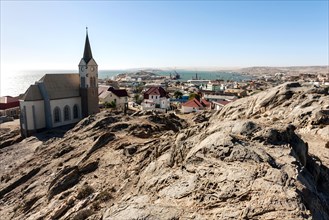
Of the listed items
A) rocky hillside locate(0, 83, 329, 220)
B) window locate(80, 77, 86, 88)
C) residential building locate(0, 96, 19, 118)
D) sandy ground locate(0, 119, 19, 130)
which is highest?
window locate(80, 77, 86, 88)

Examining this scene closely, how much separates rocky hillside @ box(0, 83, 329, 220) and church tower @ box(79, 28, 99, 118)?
23456 millimetres

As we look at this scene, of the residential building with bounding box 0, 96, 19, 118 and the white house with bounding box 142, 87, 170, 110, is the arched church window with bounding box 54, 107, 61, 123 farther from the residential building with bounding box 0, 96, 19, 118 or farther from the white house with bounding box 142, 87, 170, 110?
the residential building with bounding box 0, 96, 19, 118

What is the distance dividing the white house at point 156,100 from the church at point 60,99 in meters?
14.9

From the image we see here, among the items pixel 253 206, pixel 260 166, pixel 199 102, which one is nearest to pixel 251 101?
pixel 260 166

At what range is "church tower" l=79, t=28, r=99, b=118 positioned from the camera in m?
44.9

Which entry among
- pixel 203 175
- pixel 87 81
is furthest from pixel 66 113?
pixel 203 175

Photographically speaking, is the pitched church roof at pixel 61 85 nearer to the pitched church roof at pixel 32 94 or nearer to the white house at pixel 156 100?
the pitched church roof at pixel 32 94

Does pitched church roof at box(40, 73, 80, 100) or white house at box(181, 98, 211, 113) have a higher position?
pitched church roof at box(40, 73, 80, 100)

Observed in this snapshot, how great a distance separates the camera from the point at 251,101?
23.5m

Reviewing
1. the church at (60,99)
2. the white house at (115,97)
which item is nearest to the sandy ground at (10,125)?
the church at (60,99)

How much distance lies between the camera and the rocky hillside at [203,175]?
7789 millimetres

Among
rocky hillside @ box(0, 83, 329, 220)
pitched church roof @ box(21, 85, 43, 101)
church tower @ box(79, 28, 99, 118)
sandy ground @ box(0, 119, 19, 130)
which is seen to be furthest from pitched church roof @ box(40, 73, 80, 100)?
rocky hillside @ box(0, 83, 329, 220)

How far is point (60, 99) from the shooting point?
4241 centimetres

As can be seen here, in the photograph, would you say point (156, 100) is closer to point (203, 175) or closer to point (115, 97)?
point (115, 97)
